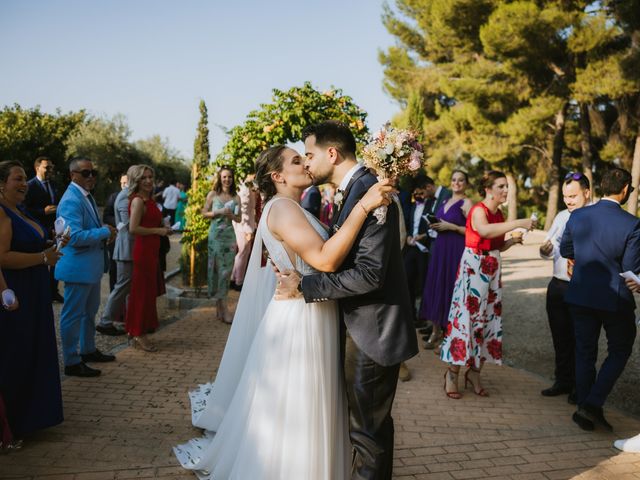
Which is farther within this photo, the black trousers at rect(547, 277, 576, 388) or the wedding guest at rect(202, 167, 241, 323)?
the wedding guest at rect(202, 167, 241, 323)

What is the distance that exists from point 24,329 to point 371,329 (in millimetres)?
2815

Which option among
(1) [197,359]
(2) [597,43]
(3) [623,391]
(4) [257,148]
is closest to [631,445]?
(3) [623,391]

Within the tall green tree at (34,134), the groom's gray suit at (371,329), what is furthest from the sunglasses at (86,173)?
the tall green tree at (34,134)

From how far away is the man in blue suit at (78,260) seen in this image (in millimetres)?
5102

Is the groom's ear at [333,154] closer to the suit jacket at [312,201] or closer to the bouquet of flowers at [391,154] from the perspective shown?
the bouquet of flowers at [391,154]

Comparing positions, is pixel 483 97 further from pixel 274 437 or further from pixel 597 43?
pixel 274 437

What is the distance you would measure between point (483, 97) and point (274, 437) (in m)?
23.9

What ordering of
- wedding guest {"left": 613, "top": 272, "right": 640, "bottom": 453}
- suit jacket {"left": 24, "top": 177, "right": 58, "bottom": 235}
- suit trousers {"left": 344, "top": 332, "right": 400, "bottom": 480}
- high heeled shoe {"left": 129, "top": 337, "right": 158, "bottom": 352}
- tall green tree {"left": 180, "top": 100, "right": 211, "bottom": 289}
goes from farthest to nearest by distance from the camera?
tall green tree {"left": 180, "top": 100, "right": 211, "bottom": 289} → suit jacket {"left": 24, "top": 177, "right": 58, "bottom": 235} → high heeled shoe {"left": 129, "top": 337, "right": 158, "bottom": 352} → wedding guest {"left": 613, "top": 272, "right": 640, "bottom": 453} → suit trousers {"left": 344, "top": 332, "right": 400, "bottom": 480}

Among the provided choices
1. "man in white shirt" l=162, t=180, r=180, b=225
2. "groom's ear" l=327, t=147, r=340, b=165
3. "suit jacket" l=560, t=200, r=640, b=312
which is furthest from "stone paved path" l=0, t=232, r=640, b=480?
"man in white shirt" l=162, t=180, r=180, b=225

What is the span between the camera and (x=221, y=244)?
7828 millimetres

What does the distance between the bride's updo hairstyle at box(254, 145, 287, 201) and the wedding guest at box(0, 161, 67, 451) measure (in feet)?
5.95

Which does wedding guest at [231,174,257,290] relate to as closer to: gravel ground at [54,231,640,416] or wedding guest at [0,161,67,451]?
gravel ground at [54,231,640,416]

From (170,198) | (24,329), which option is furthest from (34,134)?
(24,329)

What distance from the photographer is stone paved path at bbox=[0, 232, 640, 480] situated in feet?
11.9
